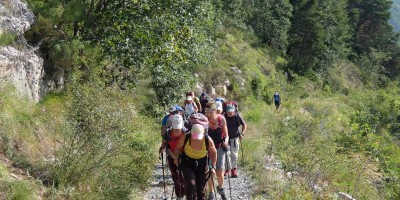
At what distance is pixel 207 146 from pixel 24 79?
4795mm

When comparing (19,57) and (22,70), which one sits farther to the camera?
(22,70)

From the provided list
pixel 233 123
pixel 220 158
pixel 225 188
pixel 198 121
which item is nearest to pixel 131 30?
pixel 233 123

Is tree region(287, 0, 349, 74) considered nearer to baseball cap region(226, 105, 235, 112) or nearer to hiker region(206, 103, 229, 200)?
baseball cap region(226, 105, 235, 112)

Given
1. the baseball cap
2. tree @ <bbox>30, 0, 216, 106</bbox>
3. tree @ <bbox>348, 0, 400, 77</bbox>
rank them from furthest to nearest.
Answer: tree @ <bbox>348, 0, 400, 77</bbox> → tree @ <bbox>30, 0, 216, 106</bbox> → the baseball cap

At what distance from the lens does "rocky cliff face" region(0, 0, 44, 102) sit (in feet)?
27.1

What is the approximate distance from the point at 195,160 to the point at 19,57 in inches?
183

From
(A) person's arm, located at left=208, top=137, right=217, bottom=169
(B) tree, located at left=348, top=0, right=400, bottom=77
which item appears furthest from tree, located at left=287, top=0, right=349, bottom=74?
(A) person's arm, located at left=208, top=137, right=217, bottom=169

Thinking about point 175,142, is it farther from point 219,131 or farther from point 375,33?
point 375,33

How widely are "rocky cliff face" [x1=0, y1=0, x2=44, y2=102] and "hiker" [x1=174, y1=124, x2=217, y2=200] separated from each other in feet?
12.4

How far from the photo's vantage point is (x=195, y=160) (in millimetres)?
6379

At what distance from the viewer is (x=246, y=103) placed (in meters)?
25.9

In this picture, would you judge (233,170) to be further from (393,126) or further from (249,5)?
(249,5)

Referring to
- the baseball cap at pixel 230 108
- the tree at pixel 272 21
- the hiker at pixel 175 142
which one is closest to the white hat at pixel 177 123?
the hiker at pixel 175 142

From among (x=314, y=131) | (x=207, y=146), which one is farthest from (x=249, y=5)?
(x=207, y=146)
